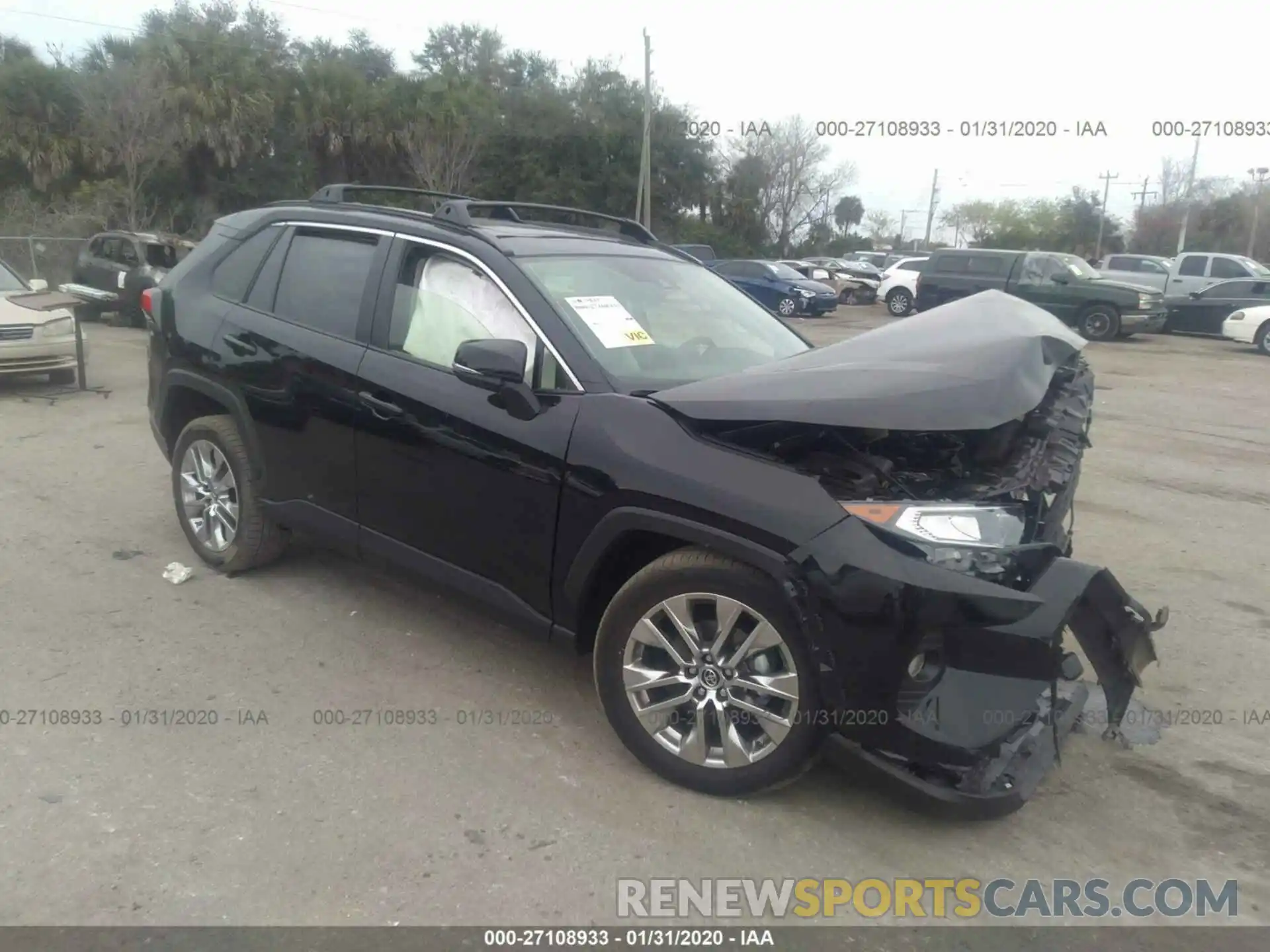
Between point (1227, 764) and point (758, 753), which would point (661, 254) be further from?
point (1227, 764)

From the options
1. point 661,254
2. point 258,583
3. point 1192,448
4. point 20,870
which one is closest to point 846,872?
point 20,870

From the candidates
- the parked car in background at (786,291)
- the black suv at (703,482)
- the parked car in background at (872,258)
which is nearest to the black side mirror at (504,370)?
the black suv at (703,482)

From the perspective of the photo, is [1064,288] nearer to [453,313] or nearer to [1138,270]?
[1138,270]

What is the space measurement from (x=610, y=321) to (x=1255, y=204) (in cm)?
5473

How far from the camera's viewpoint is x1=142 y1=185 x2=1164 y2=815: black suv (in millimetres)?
2986

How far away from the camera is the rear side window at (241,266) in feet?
16.3

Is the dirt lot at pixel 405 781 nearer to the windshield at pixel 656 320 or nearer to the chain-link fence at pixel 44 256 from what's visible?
the windshield at pixel 656 320

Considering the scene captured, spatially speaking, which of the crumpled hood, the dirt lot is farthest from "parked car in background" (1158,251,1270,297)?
the crumpled hood

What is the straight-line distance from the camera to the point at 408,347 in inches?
164

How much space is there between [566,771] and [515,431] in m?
1.23

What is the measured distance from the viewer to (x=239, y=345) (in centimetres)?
481

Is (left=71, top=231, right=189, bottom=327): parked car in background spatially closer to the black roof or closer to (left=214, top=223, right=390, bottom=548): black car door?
the black roof

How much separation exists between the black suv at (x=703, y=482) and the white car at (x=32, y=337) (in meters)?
6.55

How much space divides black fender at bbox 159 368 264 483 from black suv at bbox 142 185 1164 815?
19 mm
